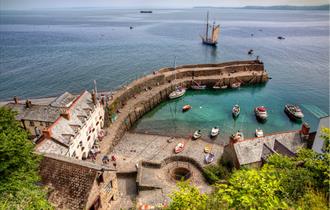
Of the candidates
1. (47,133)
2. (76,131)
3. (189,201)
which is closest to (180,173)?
(76,131)

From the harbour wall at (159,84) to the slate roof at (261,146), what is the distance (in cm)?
2161

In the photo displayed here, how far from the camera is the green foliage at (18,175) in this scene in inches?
572

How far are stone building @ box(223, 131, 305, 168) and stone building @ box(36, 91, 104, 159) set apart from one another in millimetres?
22425

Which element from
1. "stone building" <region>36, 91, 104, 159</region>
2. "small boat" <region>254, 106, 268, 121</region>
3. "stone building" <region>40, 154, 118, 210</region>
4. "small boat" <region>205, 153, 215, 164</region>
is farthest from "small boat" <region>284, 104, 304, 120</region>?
"stone building" <region>40, 154, 118, 210</region>

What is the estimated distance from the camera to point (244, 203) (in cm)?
940

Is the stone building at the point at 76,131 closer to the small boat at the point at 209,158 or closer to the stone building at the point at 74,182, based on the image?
the stone building at the point at 74,182

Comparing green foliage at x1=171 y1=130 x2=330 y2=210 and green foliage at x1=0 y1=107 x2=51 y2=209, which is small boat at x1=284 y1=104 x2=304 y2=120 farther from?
green foliage at x1=0 y1=107 x2=51 y2=209

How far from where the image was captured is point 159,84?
210ft

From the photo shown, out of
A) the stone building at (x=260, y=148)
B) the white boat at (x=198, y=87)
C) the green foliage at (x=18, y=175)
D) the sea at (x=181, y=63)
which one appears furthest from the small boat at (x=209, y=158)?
the white boat at (x=198, y=87)

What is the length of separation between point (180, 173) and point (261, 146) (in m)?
12.0

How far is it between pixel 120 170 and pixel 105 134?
A: 34.2 feet

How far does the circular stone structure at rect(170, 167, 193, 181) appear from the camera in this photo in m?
30.7

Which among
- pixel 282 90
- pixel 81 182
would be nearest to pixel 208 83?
pixel 282 90

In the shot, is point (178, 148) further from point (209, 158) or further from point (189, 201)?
point (189, 201)
